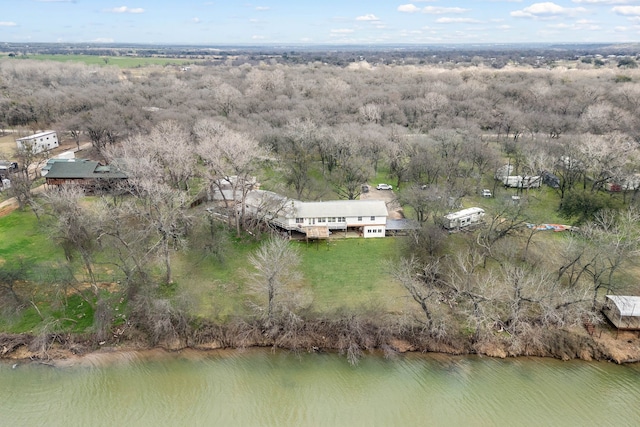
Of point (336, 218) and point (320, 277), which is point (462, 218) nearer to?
point (336, 218)

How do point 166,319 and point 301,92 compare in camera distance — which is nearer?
point 166,319

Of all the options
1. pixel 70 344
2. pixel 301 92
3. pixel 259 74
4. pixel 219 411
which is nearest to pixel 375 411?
pixel 219 411

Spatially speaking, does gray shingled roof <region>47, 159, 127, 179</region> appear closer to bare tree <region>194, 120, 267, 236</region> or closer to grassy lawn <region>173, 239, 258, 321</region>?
bare tree <region>194, 120, 267, 236</region>

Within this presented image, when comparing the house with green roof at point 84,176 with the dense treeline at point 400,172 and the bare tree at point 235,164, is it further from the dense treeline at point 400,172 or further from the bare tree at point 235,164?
the bare tree at point 235,164

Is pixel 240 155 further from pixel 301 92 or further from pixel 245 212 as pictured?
pixel 301 92

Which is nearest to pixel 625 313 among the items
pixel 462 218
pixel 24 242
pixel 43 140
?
pixel 462 218

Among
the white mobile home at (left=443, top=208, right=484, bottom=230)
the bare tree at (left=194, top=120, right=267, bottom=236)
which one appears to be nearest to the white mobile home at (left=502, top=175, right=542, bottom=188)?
the white mobile home at (left=443, top=208, right=484, bottom=230)
